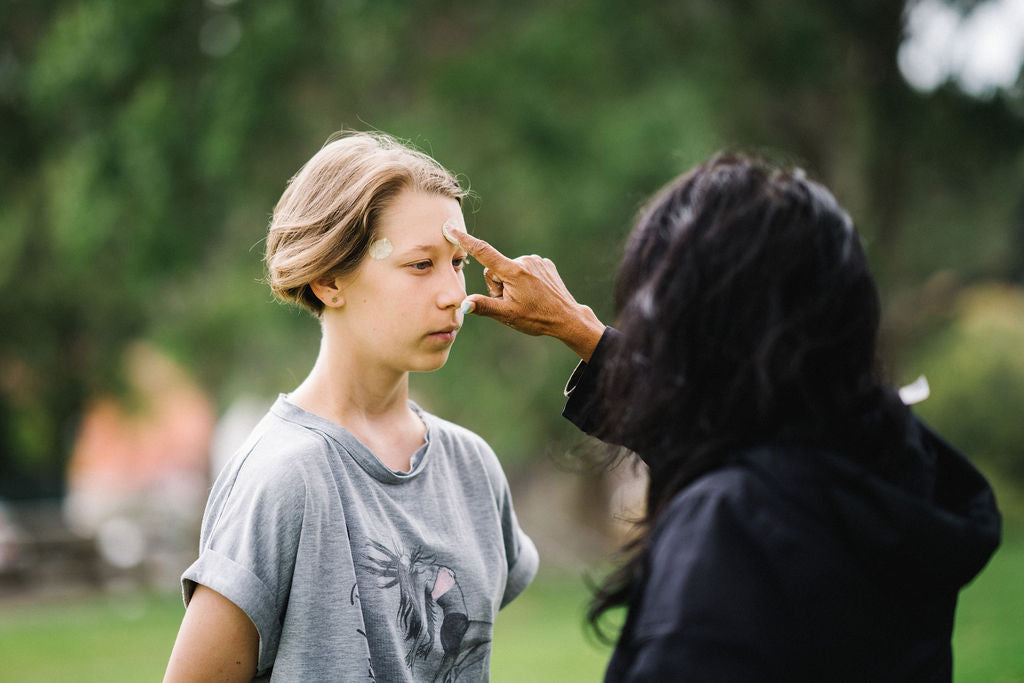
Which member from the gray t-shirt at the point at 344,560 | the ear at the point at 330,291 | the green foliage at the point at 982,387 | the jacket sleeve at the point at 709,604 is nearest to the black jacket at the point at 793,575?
the jacket sleeve at the point at 709,604

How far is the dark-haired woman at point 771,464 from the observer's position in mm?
1425

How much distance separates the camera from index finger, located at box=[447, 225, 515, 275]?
2.16 meters

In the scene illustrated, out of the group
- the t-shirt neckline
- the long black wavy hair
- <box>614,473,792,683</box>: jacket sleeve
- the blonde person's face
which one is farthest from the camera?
the blonde person's face

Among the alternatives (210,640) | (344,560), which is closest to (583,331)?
(344,560)

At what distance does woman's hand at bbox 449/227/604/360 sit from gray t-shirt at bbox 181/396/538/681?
14.1 inches

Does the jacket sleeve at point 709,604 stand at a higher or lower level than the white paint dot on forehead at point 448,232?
lower

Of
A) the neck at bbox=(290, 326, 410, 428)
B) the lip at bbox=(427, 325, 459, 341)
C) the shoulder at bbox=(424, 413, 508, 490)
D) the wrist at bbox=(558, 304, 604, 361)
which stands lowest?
the shoulder at bbox=(424, 413, 508, 490)

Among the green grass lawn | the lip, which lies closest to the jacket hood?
the lip

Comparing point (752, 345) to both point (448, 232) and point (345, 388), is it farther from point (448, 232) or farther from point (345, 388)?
point (345, 388)

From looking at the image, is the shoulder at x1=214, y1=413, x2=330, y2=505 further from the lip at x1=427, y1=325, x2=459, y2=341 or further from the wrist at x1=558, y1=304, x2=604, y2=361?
the wrist at x1=558, y1=304, x2=604, y2=361

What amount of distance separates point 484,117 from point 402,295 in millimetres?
7996

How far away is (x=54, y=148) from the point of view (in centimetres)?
1043

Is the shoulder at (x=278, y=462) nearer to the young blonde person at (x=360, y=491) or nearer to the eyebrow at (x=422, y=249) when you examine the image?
the young blonde person at (x=360, y=491)

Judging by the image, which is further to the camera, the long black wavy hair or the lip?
the lip
